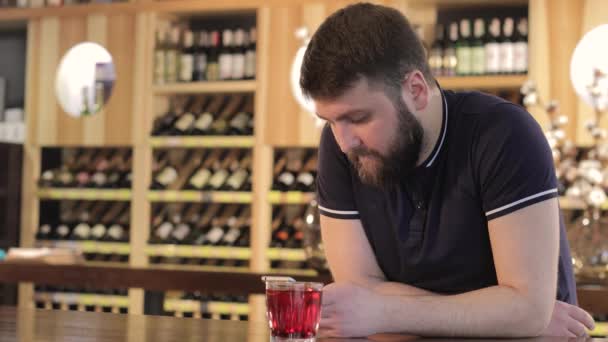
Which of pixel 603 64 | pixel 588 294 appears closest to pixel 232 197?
pixel 603 64

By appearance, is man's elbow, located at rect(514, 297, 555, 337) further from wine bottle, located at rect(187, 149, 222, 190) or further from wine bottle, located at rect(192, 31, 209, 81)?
wine bottle, located at rect(192, 31, 209, 81)

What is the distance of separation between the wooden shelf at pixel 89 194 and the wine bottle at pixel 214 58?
34.3 inches

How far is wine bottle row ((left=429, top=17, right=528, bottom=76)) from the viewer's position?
193 inches

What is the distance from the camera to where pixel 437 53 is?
510 cm

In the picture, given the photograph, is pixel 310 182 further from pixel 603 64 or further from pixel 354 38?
pixel 354 38

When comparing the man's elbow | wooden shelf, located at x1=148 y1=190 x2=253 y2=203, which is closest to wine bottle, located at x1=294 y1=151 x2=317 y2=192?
wooden shelf, located at x1=148 y1=190 x2=253 y2=203

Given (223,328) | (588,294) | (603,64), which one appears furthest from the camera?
(603,64)

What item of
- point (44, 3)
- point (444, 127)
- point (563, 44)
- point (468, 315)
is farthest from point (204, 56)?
point (468, 315)

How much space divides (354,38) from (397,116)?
0.54ft

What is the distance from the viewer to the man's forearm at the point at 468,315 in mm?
1428

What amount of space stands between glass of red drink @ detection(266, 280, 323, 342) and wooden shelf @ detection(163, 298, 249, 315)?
397 centimetres

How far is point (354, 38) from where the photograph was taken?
1.49 metres

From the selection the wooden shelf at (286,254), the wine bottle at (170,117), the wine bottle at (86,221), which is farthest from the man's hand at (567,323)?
the wine bottle at (86,221)

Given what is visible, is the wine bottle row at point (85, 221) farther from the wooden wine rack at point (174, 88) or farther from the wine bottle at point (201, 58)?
the wine bottle at point (201, 58)
